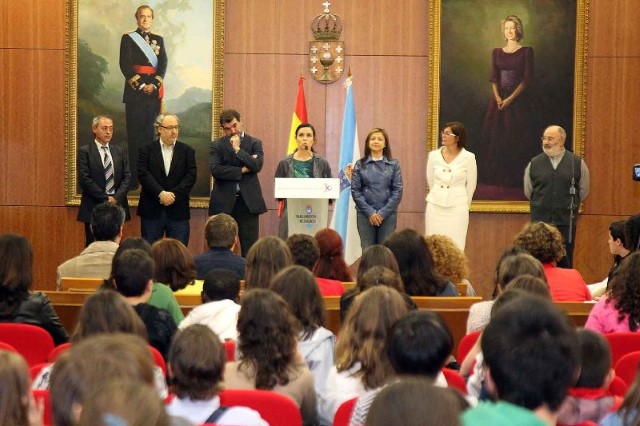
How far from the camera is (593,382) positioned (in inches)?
142

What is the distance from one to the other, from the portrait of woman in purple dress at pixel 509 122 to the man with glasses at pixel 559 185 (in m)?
1.10

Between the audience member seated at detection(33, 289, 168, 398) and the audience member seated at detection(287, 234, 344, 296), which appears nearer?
the audience member seated at detection(33, 289, 168, 398)

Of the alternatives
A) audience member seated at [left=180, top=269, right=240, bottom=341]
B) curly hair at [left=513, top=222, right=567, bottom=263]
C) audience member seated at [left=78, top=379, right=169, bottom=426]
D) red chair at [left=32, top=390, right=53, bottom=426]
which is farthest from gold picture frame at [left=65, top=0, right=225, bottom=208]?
audience member seated at [left=78, top=379, right=169, bottom=426]

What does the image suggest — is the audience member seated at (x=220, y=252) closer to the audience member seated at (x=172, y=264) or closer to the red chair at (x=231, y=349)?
the audience member seated at (x=172, y=264)

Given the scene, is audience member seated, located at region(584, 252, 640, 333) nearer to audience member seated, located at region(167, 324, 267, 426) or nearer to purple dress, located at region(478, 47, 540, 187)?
audience member seated, located at region(167, 324, 267, 426)

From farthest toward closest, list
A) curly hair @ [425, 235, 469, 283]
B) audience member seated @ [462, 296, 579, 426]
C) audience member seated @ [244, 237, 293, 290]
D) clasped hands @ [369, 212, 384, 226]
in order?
clasped hands @ [369, 212, 384, 226]
curly hair @ [425, 235, 469, 283]
audience member seated @ [244, 237, 293, 290]
audience member seated @ [462, 296, 579, 426]

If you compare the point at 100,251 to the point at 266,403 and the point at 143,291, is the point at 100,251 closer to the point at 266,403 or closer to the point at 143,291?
the point at 143,291

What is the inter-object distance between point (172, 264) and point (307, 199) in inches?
162

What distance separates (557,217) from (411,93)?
2321 mm

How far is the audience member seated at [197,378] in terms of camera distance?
3.55 m

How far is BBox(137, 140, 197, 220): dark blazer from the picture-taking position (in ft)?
35.3

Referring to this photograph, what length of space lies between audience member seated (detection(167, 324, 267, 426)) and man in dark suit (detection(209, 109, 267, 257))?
708 centimetres

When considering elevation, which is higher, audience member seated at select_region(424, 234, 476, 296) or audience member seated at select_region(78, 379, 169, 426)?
audience member seated at select_region(78, 379, 169, 426)

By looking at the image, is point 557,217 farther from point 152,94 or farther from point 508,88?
point 152,94
